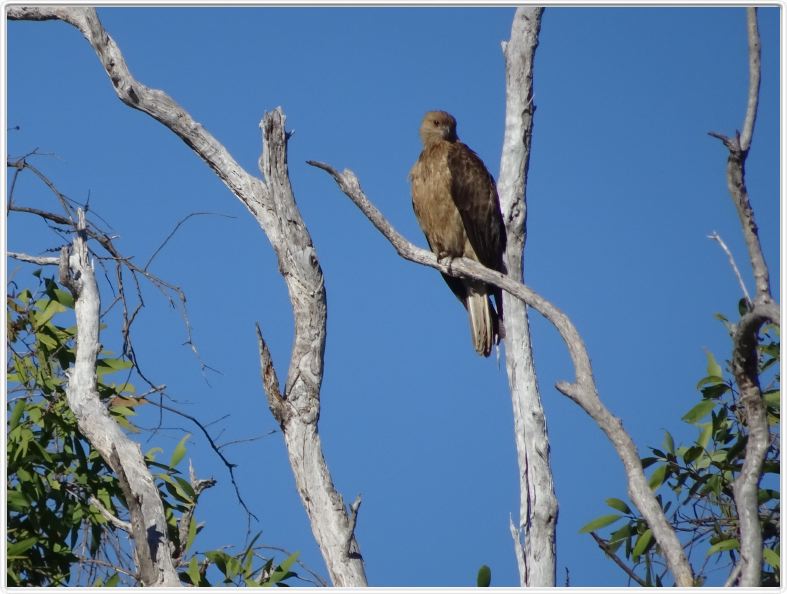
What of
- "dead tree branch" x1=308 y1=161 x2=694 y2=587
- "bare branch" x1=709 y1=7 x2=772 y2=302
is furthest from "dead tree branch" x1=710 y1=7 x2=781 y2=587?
"dead tree branch" x1=308 y1=161 x2=694 y2=587

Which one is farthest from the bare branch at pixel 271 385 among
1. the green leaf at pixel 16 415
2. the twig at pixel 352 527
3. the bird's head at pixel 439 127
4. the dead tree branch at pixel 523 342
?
the bird's head at pixel 439 127

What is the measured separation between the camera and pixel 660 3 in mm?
4906

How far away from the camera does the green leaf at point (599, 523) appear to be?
14.6ft

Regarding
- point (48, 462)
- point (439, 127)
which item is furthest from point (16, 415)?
point (439, 127)

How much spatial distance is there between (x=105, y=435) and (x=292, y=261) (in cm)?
125

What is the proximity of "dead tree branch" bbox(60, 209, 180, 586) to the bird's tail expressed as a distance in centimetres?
280

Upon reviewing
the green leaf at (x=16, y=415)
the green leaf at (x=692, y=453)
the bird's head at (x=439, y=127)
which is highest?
the bird's head at (x=439, y=127)

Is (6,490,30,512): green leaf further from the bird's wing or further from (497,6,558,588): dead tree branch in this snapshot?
the bird's wing

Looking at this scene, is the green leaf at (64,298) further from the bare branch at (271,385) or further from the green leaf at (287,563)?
the green leaf at (287,563)

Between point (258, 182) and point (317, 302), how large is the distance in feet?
2.29

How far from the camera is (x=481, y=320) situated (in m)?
7.00

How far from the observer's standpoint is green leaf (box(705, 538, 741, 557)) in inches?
178

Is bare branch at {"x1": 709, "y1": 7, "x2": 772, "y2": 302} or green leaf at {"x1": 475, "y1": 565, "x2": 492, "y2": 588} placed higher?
bare branch at {"x1": 709, "y1": 7, "x2": 772, "y2": 302}

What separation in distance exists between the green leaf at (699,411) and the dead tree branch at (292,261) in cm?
169
